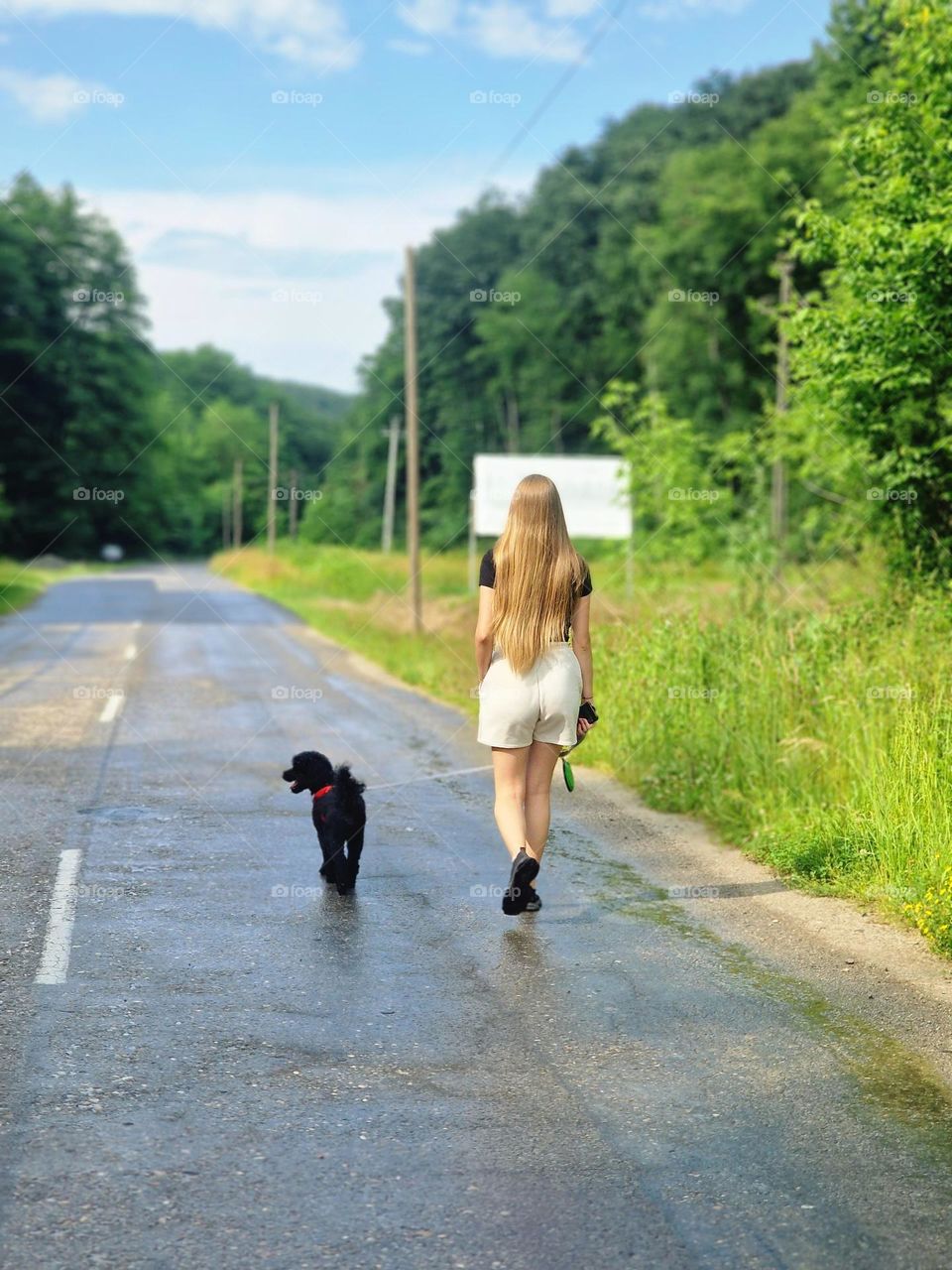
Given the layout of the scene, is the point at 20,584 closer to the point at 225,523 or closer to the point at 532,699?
the point at 532,699

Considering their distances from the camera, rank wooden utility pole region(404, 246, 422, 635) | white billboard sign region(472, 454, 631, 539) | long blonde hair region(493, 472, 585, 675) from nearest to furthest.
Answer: long blonde hair region(493, 472, 585, 675) → wooden utility pole region(404, 246, 422, 635) → white billboard sign region(472, 454, 631, 539)

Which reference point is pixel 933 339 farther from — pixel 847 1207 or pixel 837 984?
pixel 847 1207

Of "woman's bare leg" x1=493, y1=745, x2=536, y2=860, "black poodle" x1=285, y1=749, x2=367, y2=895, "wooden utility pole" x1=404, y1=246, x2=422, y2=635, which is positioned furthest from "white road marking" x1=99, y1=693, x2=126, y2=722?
"wooden utility pole" x1=404, y1=246, x2=422, y2=635

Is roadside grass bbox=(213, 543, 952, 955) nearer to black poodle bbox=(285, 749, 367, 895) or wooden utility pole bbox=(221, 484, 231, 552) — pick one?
black poodle bbox=(285, 749, 367, 895)

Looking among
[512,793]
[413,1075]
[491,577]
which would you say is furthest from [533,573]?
[413,1075]

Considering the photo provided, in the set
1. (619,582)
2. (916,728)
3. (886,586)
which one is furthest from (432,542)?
(916,728)

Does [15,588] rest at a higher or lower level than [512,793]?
lower

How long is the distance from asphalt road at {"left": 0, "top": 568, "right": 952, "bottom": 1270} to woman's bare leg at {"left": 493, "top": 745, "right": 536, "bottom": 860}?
426mm

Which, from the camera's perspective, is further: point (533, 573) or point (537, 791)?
point (537, 791)

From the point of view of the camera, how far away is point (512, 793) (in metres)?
Result: 6.49

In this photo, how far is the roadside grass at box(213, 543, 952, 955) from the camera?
714 centimetres

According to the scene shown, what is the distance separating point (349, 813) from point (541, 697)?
51.6 inches

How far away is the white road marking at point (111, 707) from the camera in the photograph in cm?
1369

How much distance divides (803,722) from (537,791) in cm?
343
